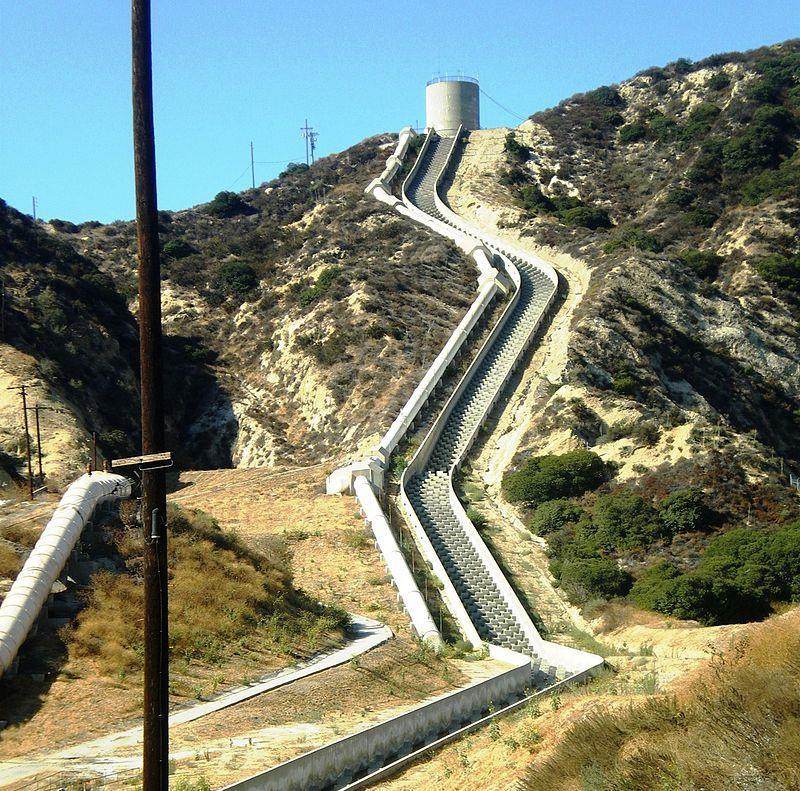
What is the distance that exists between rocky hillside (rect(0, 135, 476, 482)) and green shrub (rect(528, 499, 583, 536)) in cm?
858

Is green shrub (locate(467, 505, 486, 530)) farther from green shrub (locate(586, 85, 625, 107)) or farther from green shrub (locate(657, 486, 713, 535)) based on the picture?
green shrub (locate(586, 85, 625, 107))

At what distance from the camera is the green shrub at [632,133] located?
263 feet

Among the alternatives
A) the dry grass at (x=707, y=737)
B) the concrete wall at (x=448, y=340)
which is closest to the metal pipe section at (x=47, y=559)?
the dry grass at (x=707, y=737)

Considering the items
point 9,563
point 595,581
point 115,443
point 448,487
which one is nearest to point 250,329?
point 115,443

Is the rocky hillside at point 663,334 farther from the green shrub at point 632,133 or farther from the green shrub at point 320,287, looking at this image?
the green shrub at point 320,287

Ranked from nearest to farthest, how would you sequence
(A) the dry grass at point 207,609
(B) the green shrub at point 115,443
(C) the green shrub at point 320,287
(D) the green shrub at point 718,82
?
1. (A) the dry grass at point 207,609
2. (B) the green shrub at point 115,443
3. (C) the green shrub at point 320,287
4. (D) the green shrub at point 718,82

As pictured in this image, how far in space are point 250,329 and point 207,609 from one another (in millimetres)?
36339

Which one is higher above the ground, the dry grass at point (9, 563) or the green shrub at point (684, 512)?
the dry grass at point (9, 563)

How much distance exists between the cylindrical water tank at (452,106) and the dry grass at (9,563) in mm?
70525

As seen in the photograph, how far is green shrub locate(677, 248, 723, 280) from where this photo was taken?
57.8 metres

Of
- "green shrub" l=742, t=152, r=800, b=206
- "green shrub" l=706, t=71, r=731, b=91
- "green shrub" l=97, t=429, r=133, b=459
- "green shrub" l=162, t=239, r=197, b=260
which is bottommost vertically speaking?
"green shrub" l=97, t=429, r=133, b=459

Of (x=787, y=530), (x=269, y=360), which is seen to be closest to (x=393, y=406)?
(x=269, y=360)

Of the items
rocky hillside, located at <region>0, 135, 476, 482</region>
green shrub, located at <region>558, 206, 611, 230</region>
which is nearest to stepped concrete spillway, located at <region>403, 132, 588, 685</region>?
rocky hillside, located at <region>0, 135, 476, 482</region>

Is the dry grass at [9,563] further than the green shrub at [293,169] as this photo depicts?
No
